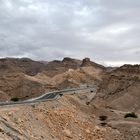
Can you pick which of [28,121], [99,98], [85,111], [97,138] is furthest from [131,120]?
[99,98]

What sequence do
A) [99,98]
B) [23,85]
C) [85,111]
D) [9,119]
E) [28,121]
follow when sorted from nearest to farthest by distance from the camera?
[9,119]
[28,121]
[85,111]
[99,98]
[23,85]

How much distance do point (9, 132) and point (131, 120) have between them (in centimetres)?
3213

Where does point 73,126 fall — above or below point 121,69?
below

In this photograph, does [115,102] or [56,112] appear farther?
[115,102]

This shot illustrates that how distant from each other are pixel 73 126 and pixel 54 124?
3962mm

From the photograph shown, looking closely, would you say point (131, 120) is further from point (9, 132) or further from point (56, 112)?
point (9, 132)

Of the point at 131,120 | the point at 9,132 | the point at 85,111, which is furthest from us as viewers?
the point at 85,111

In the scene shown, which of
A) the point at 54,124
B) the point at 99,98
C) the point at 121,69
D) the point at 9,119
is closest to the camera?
the point at 9,119

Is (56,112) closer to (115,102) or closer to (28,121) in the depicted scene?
(28,121)

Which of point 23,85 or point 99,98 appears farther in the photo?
point 23,85

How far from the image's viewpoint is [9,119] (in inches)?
1812

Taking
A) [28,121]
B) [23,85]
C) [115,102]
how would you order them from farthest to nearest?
[23,85] → [115,102] → [28,121]

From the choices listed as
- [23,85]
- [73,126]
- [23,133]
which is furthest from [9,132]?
[23,85]

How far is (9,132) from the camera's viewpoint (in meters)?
42.0
